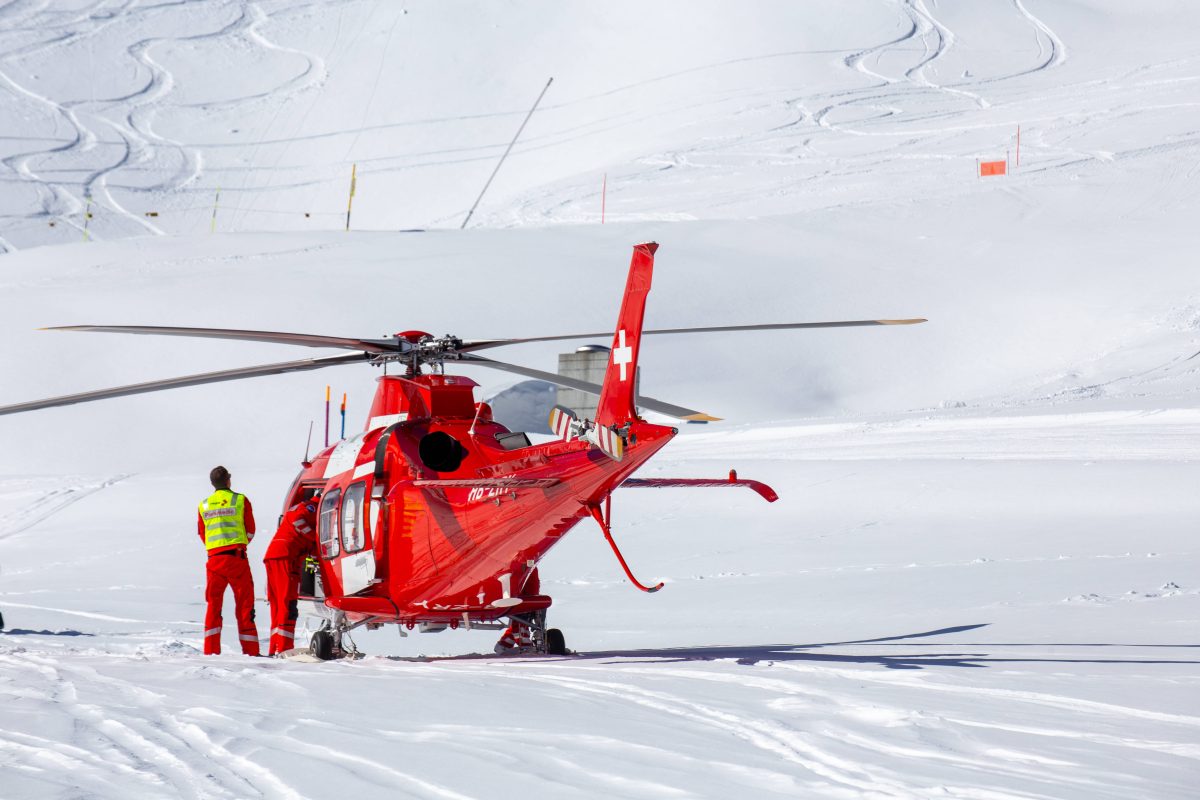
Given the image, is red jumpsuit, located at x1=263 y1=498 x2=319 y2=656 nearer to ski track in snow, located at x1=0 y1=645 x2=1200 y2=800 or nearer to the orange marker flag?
ski track in snow, located at x1=0 y1=645 x2=1200 y2=800

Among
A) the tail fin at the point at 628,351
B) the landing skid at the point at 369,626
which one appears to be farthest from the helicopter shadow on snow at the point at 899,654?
the tail fin at the point at 628,351

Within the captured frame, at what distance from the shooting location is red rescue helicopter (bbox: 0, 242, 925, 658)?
24.0 feet

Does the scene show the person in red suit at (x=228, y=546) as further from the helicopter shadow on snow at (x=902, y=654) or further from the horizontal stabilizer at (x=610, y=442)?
the horizontal stabilizer at (x=610, y=442)

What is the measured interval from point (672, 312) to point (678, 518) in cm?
922

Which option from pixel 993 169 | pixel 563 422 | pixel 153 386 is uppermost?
pixel 993 169

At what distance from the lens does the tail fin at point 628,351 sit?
6.66m

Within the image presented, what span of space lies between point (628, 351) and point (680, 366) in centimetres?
1499

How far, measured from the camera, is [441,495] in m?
8.21

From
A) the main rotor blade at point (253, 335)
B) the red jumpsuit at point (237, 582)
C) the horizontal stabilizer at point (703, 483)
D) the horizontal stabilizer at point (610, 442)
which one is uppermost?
the main rotor blade at point (253, 335)

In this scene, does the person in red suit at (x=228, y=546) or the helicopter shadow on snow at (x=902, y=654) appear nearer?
the helicopter shadow on snow at (x=902, y=654)

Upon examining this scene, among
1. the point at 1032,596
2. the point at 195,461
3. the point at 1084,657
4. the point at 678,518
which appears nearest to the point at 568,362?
the point at 678,518

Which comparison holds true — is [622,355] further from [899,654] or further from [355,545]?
[355,545]

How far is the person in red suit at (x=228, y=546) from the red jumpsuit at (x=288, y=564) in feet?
0.63

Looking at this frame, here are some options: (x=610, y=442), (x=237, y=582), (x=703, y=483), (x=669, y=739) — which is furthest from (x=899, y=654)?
(x=237, y=582)
